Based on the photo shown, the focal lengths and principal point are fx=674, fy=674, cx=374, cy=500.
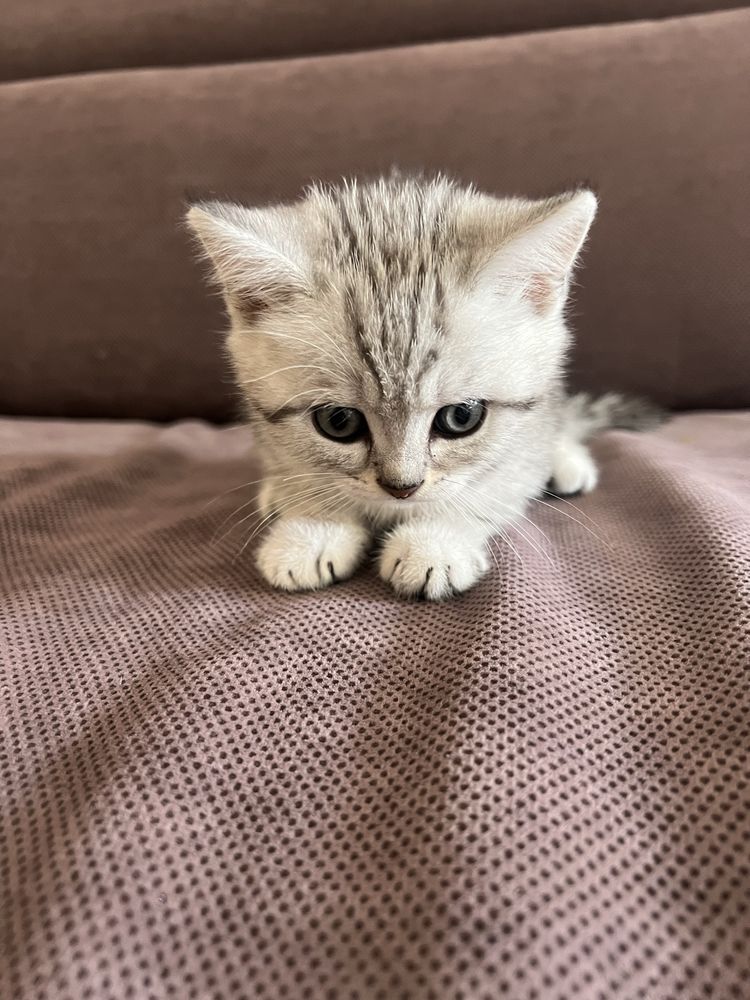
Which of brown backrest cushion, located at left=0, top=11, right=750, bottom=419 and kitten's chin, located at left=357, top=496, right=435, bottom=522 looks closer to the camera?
kitten's chin, located at left=357, top=496, right=435, bottom=522

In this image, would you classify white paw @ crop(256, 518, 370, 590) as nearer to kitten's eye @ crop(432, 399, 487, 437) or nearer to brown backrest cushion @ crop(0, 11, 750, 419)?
kitten's eye @ crop(432, 399, 487, 437)

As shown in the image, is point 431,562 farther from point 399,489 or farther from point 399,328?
point 399,328

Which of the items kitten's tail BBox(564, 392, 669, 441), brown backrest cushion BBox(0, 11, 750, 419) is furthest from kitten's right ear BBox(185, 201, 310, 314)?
kitten's tail BBox(564, 392, 669, 441)

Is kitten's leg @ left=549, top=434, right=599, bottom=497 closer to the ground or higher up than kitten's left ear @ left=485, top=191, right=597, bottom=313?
closer to the ground

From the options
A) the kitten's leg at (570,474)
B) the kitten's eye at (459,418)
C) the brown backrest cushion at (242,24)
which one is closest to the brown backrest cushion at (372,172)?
the brown backrest cushion at (242,24)

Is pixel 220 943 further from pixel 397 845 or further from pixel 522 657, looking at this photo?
pixel 522 657

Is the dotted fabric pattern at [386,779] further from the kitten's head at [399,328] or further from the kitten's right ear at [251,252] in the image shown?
the kitten's right ear at [251,252]

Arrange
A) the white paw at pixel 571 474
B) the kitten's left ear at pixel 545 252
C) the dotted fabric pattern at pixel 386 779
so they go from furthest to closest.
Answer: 1. the white paw at pixel 571 474
2. the kitten's left ear at pixel 545 252
3. the dotted fabric pattern at pixel 386 779

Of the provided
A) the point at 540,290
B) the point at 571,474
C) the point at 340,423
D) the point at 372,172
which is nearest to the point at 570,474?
the point at 571,474
